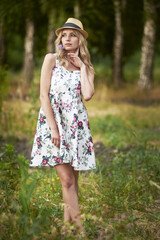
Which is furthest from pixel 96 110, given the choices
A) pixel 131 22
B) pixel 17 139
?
pixel 131 22

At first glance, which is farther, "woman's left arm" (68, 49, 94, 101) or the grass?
"woman's left arm" (68, 49, 94, 101)

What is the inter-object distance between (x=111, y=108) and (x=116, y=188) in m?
5.57

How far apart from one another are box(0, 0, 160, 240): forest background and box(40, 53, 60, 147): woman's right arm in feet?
1.33

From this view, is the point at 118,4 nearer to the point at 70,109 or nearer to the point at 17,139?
the point at 17,139

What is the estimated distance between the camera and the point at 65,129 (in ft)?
10.0

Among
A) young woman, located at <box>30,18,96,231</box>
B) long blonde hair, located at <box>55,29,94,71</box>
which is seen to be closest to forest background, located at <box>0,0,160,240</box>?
young woman, located at <box>30,18,96,231</box>

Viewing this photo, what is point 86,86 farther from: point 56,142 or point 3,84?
point 3,84

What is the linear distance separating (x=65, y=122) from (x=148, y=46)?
32.0 ft

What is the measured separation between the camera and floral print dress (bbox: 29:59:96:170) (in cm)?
299

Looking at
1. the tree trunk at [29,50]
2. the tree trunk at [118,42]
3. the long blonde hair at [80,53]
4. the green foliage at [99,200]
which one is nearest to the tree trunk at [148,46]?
the tree trunk at [118,42]

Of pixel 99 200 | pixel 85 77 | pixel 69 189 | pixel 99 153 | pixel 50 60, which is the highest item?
pixel 50 60

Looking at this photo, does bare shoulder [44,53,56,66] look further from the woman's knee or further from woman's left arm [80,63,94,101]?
the woman's knee

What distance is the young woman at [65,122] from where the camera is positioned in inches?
118

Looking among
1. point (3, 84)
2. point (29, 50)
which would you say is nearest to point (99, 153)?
point (3, 84)
